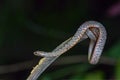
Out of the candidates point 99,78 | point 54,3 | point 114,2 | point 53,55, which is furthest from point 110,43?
point 53,55

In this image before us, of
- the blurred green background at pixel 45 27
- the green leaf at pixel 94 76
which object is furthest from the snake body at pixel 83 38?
the blurred green background at pixel 45 27

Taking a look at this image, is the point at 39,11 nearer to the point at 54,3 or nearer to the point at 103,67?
the point at 54,3

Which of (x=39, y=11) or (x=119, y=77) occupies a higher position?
Answer: (x=39, y=11)

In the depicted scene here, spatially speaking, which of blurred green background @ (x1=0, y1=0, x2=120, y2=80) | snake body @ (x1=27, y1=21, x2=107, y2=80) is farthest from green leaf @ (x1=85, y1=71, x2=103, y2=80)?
snake body @ (x1=27, y1=21, x2=107, y2=80)

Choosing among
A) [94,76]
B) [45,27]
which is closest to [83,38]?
[94,76]

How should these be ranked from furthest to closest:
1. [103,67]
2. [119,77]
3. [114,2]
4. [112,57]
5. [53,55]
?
[114,2] → [103,67] → [112,57] → [119,77] → [53,55]

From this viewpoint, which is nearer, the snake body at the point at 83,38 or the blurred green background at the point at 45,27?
the snake body at the point at 83,38

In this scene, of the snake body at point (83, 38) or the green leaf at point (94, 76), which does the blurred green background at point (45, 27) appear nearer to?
the green leaf at point (94, 76)

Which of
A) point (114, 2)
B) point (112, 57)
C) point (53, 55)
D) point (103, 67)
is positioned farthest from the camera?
point (114, 2)

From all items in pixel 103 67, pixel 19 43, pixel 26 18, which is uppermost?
pixel 26 18
